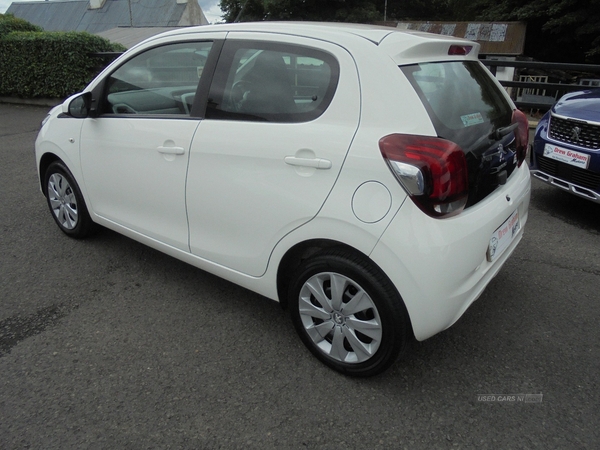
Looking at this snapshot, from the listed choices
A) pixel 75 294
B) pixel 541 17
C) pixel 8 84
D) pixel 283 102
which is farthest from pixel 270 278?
pixel 541 17

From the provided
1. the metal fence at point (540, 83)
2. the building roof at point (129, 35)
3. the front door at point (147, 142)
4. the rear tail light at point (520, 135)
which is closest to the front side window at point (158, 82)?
the front door at point (147, 142)

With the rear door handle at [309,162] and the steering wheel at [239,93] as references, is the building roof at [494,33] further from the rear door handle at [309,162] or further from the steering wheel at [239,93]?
the rear door handle at [309,162]

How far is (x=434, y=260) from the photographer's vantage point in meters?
2.06

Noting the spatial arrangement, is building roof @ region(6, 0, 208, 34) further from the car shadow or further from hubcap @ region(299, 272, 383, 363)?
hubcap @ region(299, 272, 383, 363)

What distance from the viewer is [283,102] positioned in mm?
2475

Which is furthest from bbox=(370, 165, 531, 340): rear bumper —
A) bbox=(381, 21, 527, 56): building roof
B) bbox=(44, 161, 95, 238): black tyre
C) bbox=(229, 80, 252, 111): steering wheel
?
bbox=(381, 21, 527, 56): building roof

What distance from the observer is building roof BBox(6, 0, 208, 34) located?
52094 millimetres

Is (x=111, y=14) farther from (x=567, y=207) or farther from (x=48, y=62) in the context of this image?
(x=567, y=207)

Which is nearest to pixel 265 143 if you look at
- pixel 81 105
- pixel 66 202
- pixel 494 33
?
pixel 81 105

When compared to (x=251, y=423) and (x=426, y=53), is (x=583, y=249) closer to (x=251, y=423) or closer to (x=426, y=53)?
(x=426, y=53)

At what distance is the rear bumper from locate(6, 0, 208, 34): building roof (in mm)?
53863

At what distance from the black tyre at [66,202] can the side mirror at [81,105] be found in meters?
0.58

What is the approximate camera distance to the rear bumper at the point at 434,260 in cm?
206

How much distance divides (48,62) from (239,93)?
1074 cm
